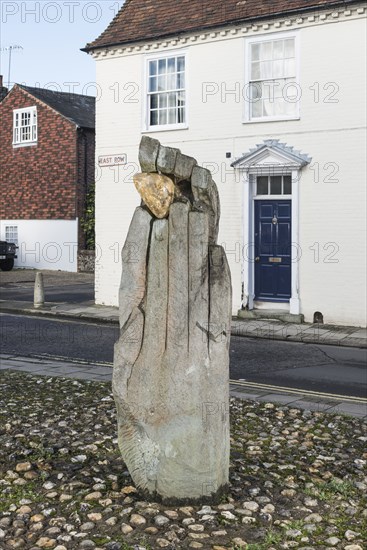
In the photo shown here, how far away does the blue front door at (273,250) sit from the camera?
1747cm

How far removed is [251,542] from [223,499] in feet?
2.24

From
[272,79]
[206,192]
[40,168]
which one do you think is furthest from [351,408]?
[40,168]

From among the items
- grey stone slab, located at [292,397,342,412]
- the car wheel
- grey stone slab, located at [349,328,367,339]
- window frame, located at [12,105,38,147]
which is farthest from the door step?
window frame, located at [12,105,38,147]

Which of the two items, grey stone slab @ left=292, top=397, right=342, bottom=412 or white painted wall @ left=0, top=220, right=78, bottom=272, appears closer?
grey stone slab @ left=292, top=397, right=342, bottom=412

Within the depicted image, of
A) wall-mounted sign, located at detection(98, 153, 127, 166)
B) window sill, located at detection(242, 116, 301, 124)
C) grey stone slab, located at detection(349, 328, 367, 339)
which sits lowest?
grey stone slab, located at detection(349, 328, 367, 339)

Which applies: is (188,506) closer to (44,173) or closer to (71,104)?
(44,173)

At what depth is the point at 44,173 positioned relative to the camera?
33031mm

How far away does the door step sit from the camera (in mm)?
17094

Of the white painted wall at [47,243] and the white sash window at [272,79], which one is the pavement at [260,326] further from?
the white painted wall at [47,243]

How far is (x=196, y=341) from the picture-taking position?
5191mm

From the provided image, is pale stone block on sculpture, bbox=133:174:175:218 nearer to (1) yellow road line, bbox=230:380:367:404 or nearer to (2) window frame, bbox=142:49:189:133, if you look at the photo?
(1) yellow road line, bbox=230:380:367:404

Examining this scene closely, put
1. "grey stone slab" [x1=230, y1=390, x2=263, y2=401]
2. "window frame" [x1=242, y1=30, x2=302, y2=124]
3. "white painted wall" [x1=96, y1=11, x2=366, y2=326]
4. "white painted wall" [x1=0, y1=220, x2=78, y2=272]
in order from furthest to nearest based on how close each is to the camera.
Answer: "white painted wall" [x1=0, y1=220, x2=78, y2=272]
"window frame" [x1=242, y1=30, x2=302, y2=124]
"white painted wall" [x1=96, y1=11, x2=366, y2=326]
"grey stone slab" [x1=230, y1=390, x2=263, y2=401]

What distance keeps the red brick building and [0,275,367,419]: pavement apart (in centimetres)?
1123

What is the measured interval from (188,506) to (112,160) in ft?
51.4
